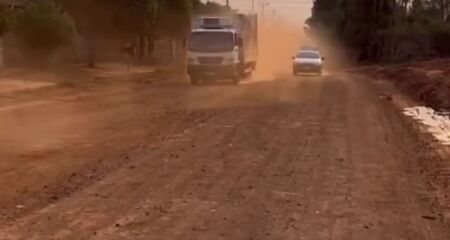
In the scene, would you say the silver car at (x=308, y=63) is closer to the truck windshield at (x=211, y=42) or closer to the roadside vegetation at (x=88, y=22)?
the roadside vegetation at (x=88, y=22)

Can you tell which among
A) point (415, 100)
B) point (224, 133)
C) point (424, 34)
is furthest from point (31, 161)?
point (424, 34)

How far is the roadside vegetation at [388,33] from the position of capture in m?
88.5

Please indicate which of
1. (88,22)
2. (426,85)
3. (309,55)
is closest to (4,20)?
(426,85)

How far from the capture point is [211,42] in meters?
46.9

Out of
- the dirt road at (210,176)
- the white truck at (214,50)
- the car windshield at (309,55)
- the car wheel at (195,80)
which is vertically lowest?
the car windshield at (309,55)

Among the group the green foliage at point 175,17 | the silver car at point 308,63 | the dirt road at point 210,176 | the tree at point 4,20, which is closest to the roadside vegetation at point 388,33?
the green foliage at point 175,17

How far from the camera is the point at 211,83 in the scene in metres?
49.1

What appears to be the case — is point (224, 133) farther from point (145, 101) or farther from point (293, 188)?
point (145, 101)

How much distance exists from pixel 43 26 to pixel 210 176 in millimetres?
35830

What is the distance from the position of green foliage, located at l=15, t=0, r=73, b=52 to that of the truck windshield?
6.97 metres

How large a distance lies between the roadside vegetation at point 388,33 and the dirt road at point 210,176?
60804mm

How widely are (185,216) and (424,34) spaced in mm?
79249

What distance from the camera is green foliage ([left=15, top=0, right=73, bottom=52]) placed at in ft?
162

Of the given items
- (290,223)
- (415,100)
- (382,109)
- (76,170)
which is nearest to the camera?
(290,223)
